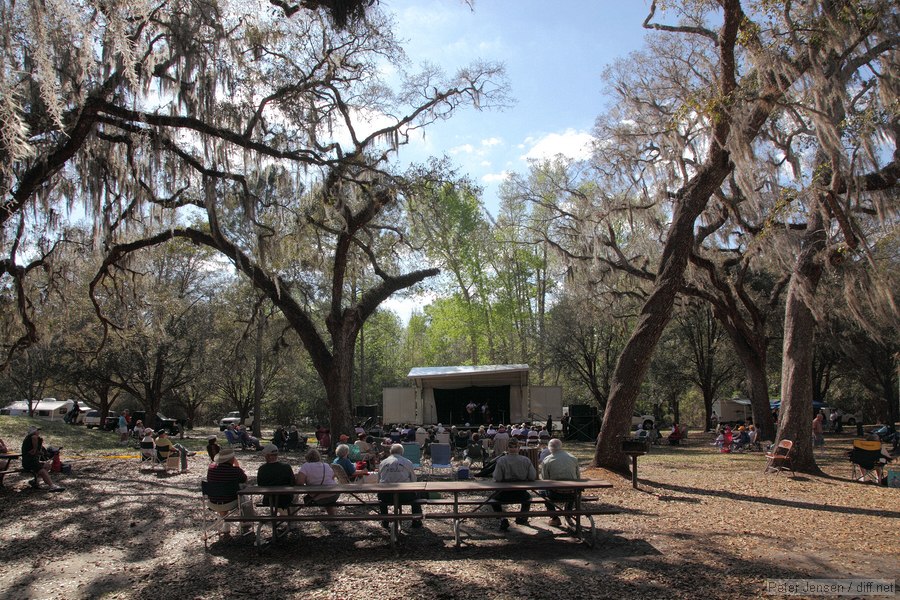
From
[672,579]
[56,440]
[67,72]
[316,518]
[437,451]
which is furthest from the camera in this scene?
[56,440]

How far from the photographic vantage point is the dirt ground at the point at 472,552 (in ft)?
14.6

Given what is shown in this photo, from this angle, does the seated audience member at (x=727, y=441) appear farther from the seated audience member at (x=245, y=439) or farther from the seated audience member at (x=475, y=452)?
the seated audience member at (x=245, y=439)

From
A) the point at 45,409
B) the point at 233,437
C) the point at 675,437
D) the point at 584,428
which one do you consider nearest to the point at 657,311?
the point at 675,437

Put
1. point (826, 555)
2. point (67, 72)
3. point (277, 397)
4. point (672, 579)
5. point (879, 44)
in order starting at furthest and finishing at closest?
1. point (277, 397)
2. point (879, 44)
3. point (67, 72)
4. point (826, 555)
5. point (672, 579)

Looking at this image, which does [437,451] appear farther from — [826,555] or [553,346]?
[553,346]

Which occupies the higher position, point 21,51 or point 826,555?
point 21,51

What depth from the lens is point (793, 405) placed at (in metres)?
10.1

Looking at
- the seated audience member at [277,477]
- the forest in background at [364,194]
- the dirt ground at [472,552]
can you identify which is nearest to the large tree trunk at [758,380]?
the forest in background at [364,194]

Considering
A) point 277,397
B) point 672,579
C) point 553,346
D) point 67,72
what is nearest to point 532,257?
point 553,346

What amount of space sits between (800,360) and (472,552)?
23.6 ft

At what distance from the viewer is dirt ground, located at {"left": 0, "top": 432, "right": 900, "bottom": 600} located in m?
4.45

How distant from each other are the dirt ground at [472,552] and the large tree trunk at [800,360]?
5.60 feet

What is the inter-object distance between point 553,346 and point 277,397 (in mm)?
16989

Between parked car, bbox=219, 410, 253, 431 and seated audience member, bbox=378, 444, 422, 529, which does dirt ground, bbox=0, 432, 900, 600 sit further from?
parked car, bbox=219, 410, 253, 431
